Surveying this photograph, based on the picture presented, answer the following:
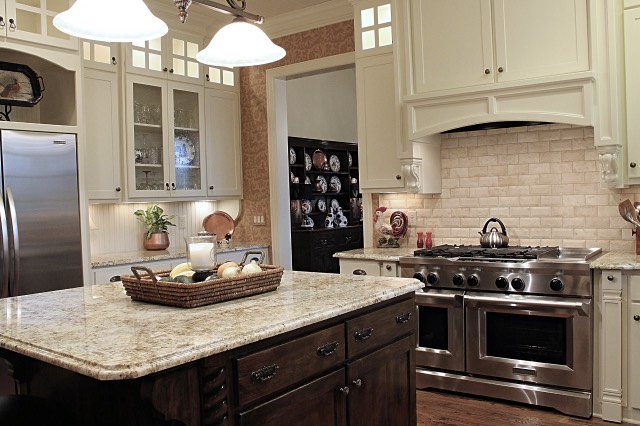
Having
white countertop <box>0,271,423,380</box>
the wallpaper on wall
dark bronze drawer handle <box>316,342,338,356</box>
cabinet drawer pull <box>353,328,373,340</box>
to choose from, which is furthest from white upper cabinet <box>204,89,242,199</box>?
dark bronze drawer handle <box>316,342,338,356</box>

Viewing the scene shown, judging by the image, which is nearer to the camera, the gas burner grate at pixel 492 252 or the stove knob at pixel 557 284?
the stove knob at pixel 557 284

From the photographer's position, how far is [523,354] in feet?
12.0

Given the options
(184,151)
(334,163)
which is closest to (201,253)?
(184,151)

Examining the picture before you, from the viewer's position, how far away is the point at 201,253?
2391 millimetres

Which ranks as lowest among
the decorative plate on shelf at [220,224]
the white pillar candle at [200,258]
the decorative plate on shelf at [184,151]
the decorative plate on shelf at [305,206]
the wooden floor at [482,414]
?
the wooden floor at [482,414]

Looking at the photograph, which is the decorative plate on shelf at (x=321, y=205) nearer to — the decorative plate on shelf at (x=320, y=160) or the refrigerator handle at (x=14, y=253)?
the decorative plate on shelf at (x=320, y=160)

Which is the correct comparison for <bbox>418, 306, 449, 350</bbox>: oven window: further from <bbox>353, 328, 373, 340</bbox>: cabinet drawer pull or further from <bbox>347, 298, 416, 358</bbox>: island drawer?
<bbox>353, 328, 373, 340</bbox>: cabinet drawer pull

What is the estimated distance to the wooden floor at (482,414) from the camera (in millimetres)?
3449

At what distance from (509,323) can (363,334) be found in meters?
1.78

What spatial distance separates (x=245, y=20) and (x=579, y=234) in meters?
2.80

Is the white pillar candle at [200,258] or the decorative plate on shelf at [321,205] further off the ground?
the decorative plate on shelf at [321,205]

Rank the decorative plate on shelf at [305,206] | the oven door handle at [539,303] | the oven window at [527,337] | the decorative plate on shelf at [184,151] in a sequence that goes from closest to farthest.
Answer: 1. the oven door handle at [539,303]
2. the oven window at [527,337]
3. the decorative plate on shelf at [184,151]
4. the decorative plate on shelf at [305,206]

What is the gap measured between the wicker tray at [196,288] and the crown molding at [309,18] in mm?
3327

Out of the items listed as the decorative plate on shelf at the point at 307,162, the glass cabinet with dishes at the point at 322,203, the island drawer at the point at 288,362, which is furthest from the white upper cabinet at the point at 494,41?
the decorative plate on shelf at the point at 307,162
